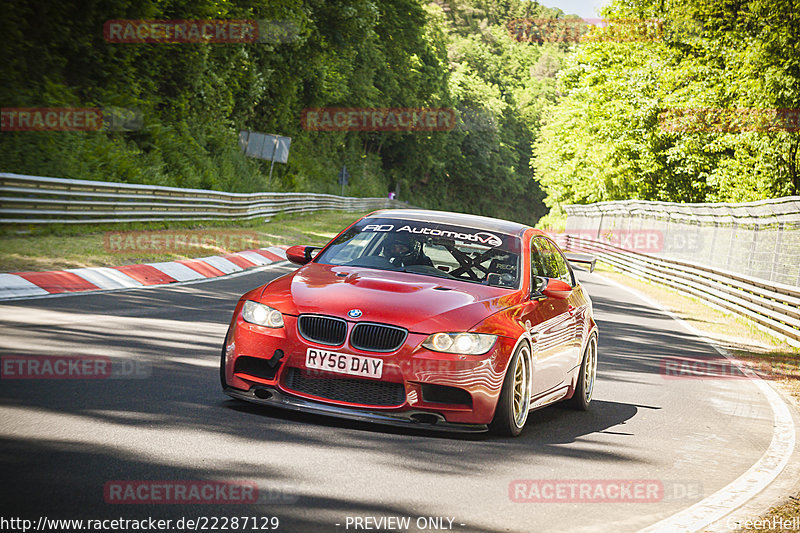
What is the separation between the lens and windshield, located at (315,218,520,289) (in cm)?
757

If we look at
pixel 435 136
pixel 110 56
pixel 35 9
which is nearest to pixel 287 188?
pixel 110 56

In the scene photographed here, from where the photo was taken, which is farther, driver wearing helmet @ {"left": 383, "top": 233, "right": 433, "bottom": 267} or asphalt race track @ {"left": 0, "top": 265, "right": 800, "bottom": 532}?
driver wearing helmet @ {"left": 383, "top": 233, "right": 433, "bottom": 267}

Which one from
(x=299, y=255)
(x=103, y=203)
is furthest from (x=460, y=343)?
(x=103, y=203)

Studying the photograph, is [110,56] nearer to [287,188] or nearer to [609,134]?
[287,188]

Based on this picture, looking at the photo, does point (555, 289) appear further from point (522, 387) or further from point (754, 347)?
point (754, 347)

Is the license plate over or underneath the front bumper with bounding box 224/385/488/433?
over

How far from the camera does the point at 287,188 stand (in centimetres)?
5003
